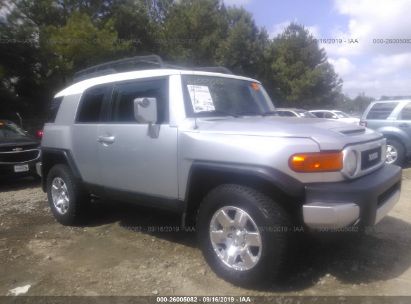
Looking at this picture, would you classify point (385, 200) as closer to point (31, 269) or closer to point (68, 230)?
point (31, 269)

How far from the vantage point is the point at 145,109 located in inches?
151

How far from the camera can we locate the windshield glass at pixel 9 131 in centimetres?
895

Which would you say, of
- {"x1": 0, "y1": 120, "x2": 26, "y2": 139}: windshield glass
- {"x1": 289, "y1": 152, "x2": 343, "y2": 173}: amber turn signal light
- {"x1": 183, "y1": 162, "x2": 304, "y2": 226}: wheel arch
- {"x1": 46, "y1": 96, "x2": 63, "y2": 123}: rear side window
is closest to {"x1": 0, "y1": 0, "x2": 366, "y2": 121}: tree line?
{"x1": 0, "y1": 120, "x2": 26, "y2": 139}: windshield glass

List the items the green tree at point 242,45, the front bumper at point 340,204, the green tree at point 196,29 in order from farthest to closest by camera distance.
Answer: the green tree at point 242,45, the green tree at point 196,29, the front bumper at point 340,204

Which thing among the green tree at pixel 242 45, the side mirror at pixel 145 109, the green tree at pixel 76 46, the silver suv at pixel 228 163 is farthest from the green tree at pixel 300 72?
the side mirror at pixel 145 109

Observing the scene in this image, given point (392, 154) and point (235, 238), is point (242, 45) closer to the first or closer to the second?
point (392, 154)

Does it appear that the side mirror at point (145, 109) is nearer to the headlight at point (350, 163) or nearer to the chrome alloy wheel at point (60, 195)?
the headlight at point (350, 163)

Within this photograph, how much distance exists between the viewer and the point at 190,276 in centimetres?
374

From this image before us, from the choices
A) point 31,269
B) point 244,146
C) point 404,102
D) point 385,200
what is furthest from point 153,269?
point 404,102

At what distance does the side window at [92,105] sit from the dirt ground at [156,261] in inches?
58.6

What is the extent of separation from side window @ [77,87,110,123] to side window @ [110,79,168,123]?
10.4 inches

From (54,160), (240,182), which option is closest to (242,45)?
(54,160)

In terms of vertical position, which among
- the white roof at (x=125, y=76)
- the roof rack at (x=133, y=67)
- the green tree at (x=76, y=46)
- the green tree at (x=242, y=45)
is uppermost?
the green tree at (x=242, y=45)

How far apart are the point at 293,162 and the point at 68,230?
350cm
